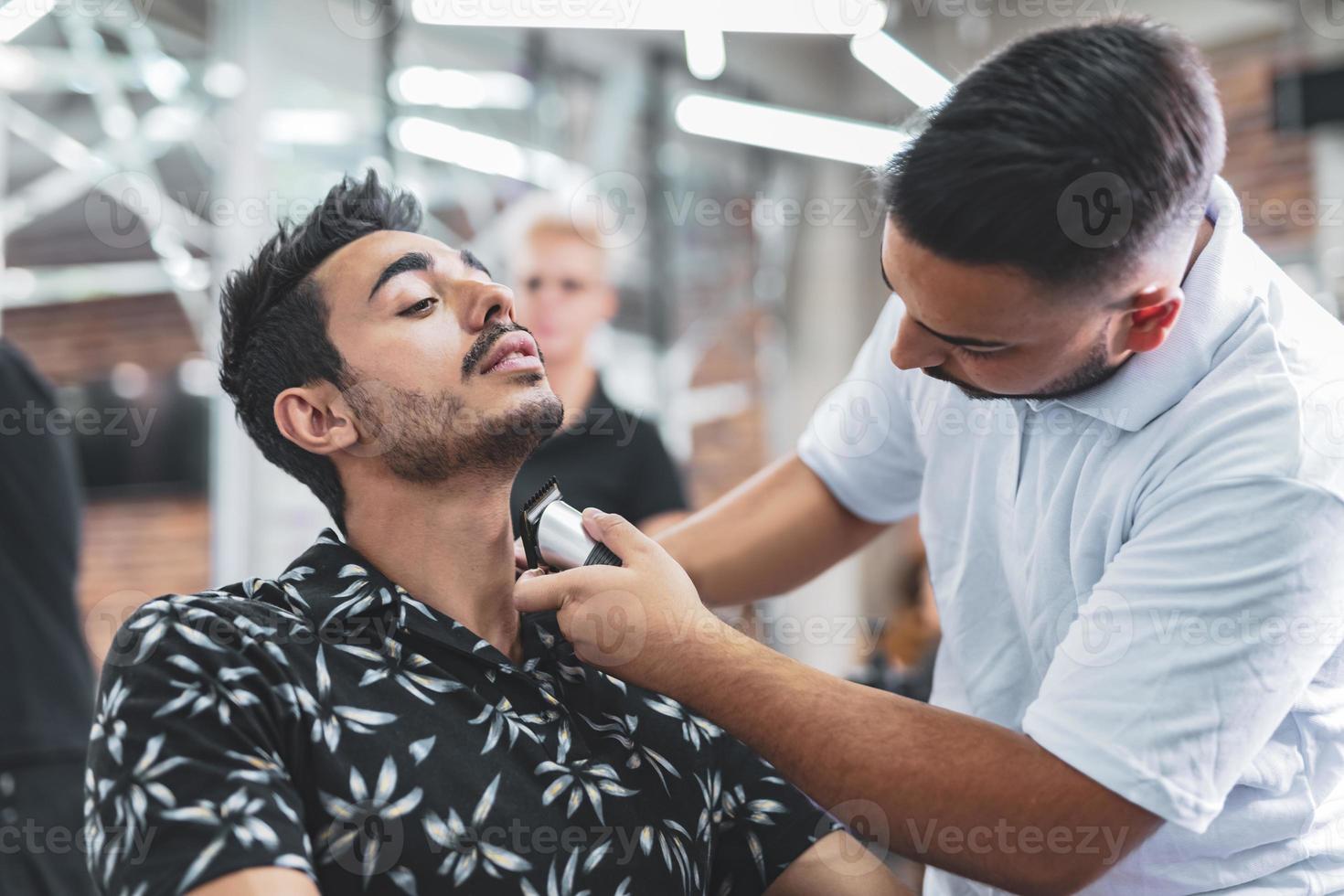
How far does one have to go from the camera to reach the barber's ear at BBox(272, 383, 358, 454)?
1.53m

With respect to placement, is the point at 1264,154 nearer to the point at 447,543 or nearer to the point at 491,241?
the point at 491,241

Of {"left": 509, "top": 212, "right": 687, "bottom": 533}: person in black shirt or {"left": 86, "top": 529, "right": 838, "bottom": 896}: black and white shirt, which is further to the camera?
{"left": 509, "top": 212, "right": 687, "bottom": 533}: person in black shirt

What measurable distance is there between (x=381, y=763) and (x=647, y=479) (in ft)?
4.45

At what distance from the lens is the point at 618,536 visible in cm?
133

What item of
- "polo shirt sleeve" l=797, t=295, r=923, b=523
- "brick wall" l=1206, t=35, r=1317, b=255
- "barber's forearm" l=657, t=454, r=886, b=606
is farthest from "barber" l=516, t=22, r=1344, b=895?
"brick wall" l=1206, t=35, r=1317, b=255

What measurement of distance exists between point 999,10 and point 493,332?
203 inches

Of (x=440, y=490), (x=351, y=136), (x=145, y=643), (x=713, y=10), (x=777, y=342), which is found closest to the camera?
(x=145, y=643)

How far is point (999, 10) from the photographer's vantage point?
592 centimetres

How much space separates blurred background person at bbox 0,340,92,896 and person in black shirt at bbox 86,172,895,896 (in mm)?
658

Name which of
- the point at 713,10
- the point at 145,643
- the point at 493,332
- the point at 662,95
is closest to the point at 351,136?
the point at 713,10

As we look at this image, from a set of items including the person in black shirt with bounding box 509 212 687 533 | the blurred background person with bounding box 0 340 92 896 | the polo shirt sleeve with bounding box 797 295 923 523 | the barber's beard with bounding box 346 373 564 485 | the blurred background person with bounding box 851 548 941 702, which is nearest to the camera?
the barber's beard with bounding box 346 373 564 485

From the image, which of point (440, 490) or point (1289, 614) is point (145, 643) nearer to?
point (440, 490)

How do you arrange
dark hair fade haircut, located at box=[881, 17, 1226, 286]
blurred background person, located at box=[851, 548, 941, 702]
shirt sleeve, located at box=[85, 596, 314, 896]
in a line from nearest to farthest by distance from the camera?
shirt sleeve, located at box=[85, 596, 314, 896], dark hair fade haircut, located at box=[881, 17, 1226, 286], blurred background person, located at box=[851, 548, 941, 702]

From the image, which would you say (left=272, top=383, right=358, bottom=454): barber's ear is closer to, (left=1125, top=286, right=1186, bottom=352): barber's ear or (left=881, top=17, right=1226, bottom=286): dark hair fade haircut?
(left=881, top=17, right=1226, bottom=286): dark hair fade haircut
